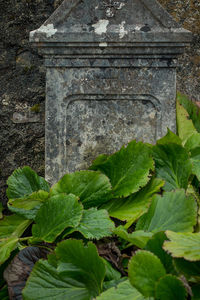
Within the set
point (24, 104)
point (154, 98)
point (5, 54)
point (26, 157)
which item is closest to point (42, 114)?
point (24, 104)

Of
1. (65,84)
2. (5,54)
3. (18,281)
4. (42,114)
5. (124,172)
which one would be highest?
(5,54)

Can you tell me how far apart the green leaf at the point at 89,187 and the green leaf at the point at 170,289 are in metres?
0.42

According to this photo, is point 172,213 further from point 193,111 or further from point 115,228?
point 193,111

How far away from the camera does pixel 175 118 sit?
1283 mm

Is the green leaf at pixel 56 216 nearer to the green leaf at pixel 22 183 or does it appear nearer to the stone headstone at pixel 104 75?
the green leaf at pixel 22 183

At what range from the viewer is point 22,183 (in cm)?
114

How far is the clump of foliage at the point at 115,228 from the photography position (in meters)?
0.75

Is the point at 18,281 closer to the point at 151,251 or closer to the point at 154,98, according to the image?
the point at 151,251

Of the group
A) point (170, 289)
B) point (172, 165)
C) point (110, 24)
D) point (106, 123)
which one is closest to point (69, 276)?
point (170, 289)

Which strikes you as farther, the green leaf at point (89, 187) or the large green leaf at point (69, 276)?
the green leaf at point (89, 187)

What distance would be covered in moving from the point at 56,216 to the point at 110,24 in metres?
0.75

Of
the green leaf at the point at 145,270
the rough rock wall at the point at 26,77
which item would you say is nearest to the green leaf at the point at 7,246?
the green leaf at the point at 145,270

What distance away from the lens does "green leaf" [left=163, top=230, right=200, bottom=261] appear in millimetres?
727

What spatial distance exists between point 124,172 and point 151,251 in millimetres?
379
